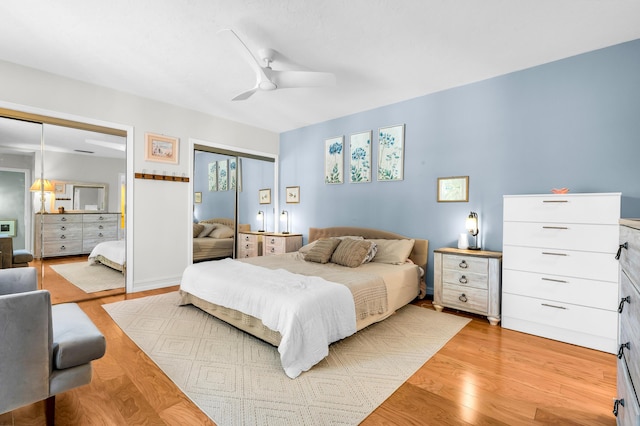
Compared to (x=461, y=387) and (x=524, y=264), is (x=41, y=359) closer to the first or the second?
(x=461, y=387)

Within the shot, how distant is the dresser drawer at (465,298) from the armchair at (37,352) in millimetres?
3259

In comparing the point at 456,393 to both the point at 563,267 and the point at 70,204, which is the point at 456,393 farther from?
the point at 70,204

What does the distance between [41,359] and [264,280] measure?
1602mm

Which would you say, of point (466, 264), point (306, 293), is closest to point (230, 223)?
point (306, 293)

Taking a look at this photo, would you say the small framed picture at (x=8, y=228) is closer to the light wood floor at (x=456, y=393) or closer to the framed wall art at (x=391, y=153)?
the light wood floor at (x=456, y=393)

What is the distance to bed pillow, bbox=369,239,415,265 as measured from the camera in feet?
12.5

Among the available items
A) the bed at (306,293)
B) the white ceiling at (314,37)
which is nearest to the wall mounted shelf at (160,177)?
the white ceiling at (314,37)

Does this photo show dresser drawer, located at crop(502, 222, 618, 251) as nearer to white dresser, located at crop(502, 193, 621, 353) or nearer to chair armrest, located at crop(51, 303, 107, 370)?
white dresser, located at crop(502, 193, 621, 353)

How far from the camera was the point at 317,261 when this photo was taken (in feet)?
12.6

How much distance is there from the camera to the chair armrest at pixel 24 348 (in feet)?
4.47

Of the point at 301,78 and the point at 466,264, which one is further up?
the point at 301,78

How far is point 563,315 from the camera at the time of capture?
281 cm

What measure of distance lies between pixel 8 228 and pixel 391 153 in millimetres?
4802

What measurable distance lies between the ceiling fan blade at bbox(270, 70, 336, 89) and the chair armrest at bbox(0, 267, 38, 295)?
2.48 meters
